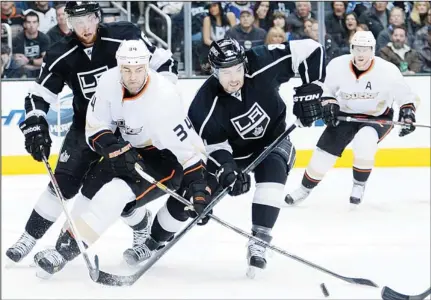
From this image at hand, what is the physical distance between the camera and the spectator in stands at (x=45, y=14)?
6215 millimetres

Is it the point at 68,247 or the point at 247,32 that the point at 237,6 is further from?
the point at 68,247

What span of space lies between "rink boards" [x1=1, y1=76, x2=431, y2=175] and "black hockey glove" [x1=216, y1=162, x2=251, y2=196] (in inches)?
111

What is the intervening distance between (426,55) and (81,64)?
3550mm

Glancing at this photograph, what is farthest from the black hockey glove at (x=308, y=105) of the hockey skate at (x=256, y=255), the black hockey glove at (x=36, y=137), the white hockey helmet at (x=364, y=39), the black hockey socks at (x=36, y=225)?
the white hockey helmet at (x=364, y=39)

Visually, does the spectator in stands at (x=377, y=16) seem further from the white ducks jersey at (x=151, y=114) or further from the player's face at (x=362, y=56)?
the white ducks jersey at (x=151, y=114)

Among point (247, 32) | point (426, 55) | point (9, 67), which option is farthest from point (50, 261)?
point (426, 55)

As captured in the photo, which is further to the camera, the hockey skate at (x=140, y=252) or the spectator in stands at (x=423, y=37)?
the spectator in stands at (x=423, y=37)

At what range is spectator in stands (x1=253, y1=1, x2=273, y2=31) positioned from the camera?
6.45m

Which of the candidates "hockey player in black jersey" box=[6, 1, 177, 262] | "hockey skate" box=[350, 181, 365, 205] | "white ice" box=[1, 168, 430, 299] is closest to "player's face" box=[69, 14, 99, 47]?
"hockey player in black jersey" box=[6, 1, 177, 262]

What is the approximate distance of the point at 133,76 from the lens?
3.03 metres

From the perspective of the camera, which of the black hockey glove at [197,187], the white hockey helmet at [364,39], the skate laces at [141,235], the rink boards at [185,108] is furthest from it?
the rink boards at [185,108]

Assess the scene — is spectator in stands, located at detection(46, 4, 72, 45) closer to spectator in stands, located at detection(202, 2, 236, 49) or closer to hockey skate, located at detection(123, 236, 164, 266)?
spectator in stands, located at detection(202, 2, 236, 49)

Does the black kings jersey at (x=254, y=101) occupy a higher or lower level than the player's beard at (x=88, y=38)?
lower

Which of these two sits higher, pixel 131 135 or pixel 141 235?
pixel 131 135
